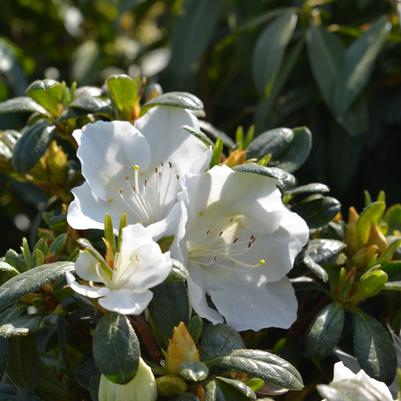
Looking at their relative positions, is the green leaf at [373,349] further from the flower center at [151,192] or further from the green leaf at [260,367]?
the flower center at [151,192]

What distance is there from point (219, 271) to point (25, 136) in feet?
1.17

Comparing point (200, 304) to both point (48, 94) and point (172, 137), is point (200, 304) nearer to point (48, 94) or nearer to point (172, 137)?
point (172, 137)

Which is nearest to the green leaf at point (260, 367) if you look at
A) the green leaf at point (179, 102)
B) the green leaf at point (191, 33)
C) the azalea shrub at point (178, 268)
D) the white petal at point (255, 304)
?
the azalea shrub at point (178, 268)

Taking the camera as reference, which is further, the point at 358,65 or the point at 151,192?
the point at 358,65

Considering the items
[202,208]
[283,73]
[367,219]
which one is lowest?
[283,73]

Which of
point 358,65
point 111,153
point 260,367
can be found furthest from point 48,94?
point 358,65

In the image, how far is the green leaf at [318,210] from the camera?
4.16ft

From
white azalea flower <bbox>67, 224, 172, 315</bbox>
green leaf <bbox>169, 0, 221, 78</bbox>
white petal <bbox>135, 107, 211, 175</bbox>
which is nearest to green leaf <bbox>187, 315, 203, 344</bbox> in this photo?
white azalea flower <bbox>67, 224, 172, 315</bbox>

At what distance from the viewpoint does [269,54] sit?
5.91ft

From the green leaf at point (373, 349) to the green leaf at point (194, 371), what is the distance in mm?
276

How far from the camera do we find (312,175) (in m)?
1.93

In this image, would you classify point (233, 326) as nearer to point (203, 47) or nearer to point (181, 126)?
point (181, 126)

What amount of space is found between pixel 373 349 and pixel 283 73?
850 millimetres

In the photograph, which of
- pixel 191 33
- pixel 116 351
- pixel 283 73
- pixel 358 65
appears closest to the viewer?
pixel 116 351
